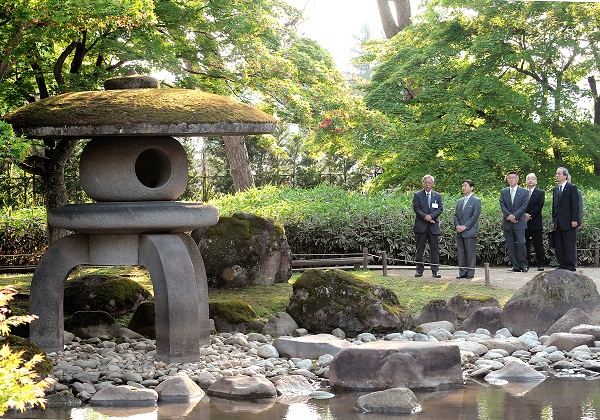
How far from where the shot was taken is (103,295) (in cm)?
1213

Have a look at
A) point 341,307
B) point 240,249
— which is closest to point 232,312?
point 341,307

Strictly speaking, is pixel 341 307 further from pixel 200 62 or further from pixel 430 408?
pixel 200 62

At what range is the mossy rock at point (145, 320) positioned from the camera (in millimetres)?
11312

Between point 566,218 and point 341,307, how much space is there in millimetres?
5495

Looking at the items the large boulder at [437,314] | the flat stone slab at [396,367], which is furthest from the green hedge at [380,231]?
the flat stone slab at [396,367]

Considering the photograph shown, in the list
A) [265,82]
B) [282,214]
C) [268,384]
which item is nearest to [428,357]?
[268,384]

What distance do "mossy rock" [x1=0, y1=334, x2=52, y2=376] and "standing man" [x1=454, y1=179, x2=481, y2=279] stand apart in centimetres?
862

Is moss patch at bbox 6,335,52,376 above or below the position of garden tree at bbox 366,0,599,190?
below

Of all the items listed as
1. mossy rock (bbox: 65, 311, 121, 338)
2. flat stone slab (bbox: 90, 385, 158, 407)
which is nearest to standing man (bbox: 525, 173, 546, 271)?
mossy rock (bbox: 65, 311, 121, 338)

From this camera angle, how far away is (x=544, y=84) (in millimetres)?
22391

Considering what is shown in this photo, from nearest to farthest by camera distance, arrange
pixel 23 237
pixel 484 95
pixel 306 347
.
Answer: pixel 306 347 < pixel 23 237 < pixel 484 95

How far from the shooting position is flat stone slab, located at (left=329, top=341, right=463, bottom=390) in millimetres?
9016

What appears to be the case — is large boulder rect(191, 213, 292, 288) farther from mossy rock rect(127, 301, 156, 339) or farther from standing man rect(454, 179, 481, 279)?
standing man rect(454, 179, 481, 279)

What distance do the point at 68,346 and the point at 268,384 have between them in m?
3.02
